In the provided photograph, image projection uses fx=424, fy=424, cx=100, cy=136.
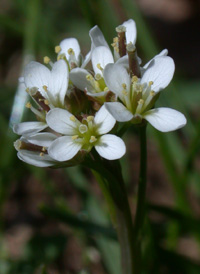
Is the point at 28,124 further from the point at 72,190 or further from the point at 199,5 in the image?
the point at 199,5

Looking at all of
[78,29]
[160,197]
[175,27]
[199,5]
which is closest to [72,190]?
[160,197]

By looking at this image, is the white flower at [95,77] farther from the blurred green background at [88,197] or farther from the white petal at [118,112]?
the blurred green background at [88,197]

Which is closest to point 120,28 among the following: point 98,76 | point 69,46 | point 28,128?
point 98,76

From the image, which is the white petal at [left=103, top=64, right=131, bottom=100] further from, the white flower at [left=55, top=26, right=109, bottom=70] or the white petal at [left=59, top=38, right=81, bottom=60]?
the white petal at [left=59, top=38, right=81, bottom=60]

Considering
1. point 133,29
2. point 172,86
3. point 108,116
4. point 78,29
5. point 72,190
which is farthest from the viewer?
point 78,29

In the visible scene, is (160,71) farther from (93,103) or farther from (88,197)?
(88,197)

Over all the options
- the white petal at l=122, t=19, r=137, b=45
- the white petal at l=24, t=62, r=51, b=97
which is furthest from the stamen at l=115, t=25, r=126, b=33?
the white petal at l=24, t=62, r=51, b=97
